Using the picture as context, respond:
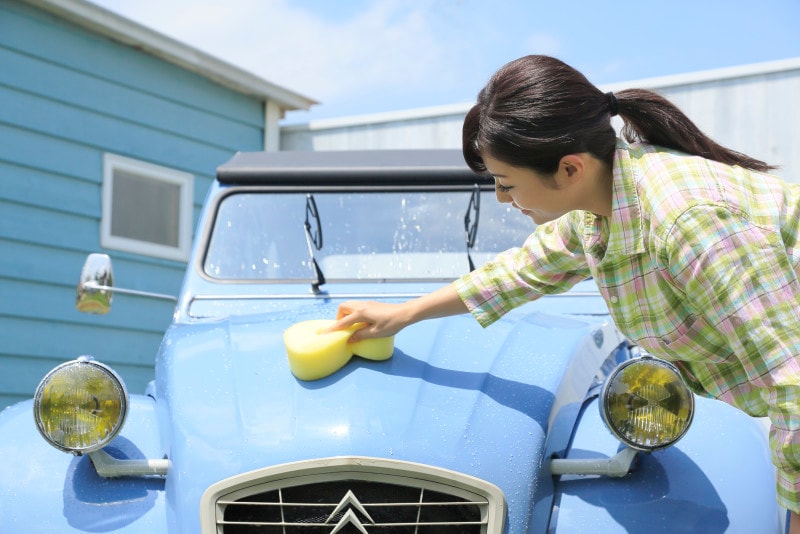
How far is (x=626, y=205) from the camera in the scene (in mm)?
1859

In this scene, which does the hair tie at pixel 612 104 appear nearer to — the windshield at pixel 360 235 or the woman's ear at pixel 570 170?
the woman's ear at pixel 570 170

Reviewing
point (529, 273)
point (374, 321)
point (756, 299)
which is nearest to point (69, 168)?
point (374, 321)

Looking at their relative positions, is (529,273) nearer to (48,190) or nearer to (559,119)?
(559,119)

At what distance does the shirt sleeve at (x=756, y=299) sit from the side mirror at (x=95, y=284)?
206 centimetres

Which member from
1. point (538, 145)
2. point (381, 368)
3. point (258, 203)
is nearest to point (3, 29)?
point (258, 203)

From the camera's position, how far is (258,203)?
3.47 meters

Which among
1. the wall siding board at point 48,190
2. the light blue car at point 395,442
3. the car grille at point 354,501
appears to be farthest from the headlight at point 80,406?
the wall siding board at point 48,190

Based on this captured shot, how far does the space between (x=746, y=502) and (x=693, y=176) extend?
32.8 inches

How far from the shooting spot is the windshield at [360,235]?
327 centimetres

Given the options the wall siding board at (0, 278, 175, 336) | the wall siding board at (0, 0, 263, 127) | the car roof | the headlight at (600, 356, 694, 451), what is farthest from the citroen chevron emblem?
the wall siding board at (0, 0, 263, 127)

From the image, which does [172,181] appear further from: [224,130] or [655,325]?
[655,325]

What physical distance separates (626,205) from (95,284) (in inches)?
76.8

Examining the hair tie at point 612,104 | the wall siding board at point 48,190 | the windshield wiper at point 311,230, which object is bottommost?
the windshield wiper at point 311,230

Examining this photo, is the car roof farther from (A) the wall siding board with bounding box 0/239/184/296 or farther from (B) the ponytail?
(A) the wall siding board with bounding box 0/239/184/296
